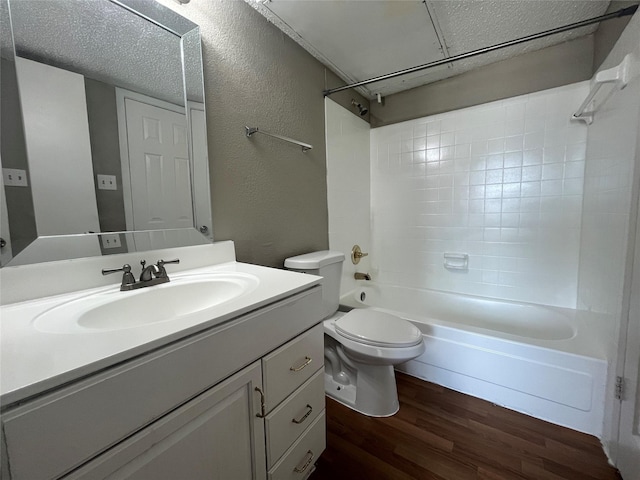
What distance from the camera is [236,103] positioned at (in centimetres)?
125

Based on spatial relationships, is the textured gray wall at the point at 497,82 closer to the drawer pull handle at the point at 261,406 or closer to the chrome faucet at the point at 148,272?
the chrome faucet at the point at 148,272

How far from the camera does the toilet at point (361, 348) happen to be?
4.07 feet

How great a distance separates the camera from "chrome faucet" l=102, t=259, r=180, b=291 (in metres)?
0.80

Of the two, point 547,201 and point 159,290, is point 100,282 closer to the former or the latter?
point 159,290

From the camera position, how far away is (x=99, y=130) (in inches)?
32.6

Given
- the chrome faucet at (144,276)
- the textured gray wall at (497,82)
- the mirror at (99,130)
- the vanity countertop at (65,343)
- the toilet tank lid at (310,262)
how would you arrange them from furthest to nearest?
the textured gray wall at (497,82) → the toilet tank lid at (310,262) → the chrome faucet at (144,276) → the mirror at (99,130) → the vanity countertop at (65,343)

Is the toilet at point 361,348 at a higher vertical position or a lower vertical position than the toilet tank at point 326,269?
lower

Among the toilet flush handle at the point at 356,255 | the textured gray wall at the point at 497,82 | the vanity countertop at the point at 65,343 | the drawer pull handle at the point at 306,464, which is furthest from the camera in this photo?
the toilet flush handle at the point at 356,255

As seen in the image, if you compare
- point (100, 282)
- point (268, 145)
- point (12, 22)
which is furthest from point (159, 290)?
point (268, 145)

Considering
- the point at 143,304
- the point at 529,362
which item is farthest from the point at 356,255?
the point at 143,304

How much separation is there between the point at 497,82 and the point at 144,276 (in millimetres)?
2492

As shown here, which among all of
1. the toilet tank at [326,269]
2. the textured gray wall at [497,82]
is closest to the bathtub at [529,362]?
the toilet tank at [326,269]

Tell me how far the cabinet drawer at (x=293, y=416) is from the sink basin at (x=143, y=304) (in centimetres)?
40

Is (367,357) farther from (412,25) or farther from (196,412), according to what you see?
(412,25)
